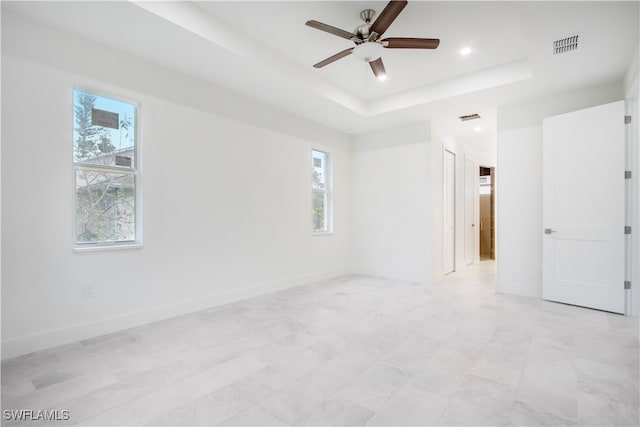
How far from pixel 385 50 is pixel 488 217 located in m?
6.72

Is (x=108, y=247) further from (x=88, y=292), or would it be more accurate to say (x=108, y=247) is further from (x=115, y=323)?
(x=115, y=323)

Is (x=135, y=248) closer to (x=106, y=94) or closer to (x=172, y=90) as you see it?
(x=106, y=94)

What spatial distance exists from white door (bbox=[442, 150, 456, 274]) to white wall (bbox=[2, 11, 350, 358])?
8.45 feet

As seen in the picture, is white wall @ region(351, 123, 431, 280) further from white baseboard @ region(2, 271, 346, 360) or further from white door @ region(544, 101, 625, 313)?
white baseboard @ region(2, 271, 346, 360)

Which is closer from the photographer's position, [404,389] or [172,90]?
[404,389]

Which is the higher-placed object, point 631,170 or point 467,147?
point 467,147

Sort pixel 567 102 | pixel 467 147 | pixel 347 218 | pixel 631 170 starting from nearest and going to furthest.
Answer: pixel 631 170 → pixel 567 102 → pixel 347 218 → pixel 467 147

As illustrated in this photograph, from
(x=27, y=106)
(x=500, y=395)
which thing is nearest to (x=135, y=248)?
(x=27, y=106)

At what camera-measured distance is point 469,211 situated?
24.1 ft

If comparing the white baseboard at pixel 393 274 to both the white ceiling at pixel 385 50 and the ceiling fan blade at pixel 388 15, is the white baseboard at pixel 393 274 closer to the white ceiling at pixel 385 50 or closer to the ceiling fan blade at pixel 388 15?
the white ceiling at pixel 385 50

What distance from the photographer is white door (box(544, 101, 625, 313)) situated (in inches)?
145

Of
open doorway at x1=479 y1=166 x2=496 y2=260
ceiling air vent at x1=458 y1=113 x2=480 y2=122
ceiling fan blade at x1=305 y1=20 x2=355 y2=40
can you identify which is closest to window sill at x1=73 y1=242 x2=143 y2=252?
ceiling fan blade at x1=305 y1=20 x2=355 y2=40

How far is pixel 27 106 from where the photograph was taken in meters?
2.66

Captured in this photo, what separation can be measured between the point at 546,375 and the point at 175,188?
3763 mm
